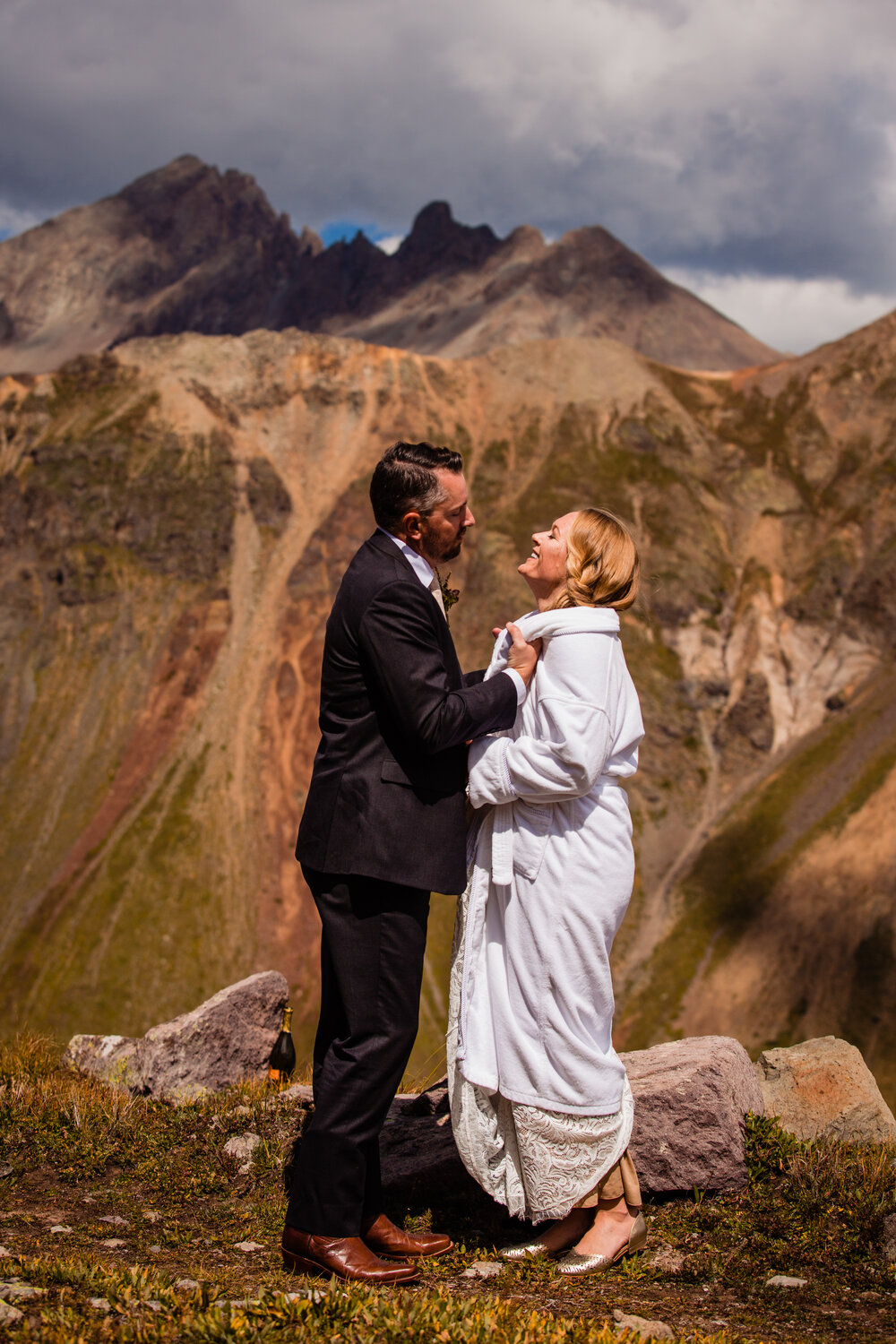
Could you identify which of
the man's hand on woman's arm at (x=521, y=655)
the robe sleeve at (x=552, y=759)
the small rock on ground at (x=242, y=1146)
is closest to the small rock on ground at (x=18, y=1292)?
the small rock on ground at (x=242, y=1146)

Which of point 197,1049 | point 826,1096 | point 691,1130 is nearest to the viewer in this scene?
point 691,1130

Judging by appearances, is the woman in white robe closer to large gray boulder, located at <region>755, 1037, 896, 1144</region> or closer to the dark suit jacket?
the dark suit jacket

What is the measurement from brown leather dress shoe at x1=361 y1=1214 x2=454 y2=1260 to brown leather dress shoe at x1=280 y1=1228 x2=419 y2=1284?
0.85 ft

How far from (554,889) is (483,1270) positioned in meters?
1.97

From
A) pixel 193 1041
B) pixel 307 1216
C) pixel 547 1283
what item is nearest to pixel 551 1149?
pixel 547 1283

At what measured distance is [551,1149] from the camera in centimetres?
473

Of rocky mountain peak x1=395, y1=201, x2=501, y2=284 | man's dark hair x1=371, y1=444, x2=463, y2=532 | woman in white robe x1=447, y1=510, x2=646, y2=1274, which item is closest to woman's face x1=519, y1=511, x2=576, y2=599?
woman in white robe x1=447, y1=510, x2=646, y2=1274

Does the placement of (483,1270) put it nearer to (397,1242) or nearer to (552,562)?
(397,1242)

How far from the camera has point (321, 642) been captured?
5884cm

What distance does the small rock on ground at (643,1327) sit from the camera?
12.8 feet

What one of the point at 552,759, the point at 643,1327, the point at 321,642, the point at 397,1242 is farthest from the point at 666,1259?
the point at 321,642

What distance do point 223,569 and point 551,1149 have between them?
6028 cm

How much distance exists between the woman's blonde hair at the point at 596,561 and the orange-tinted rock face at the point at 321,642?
3570 cm

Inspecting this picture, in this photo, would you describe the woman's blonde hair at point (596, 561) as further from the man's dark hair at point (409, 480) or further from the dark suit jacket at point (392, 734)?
the man's dark hair at point (409, 480)
